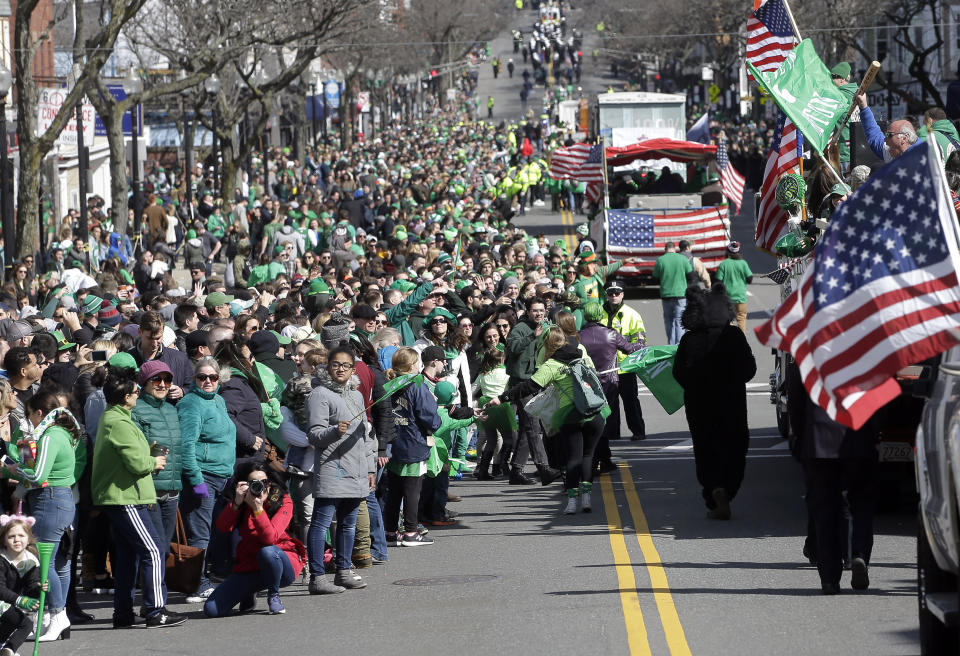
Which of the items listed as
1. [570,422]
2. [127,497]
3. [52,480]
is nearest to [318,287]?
[570,422]

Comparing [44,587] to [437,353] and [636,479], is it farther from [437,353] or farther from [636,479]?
[636,479]

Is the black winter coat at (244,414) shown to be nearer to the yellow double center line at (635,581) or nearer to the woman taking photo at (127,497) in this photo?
the woman taking photo at (127,497)

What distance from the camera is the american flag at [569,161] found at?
118ft

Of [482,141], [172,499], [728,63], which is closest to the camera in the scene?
[172,499]

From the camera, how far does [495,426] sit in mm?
15547

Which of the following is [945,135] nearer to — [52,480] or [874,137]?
[874,137]

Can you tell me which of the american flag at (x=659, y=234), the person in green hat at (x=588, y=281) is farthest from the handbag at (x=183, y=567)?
the american flag at (x=659, y=234)

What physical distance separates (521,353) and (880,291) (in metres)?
8.04

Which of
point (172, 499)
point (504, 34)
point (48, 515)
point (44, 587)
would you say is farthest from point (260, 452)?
point (504, 34)

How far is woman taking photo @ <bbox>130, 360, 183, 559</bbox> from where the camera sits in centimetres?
1032

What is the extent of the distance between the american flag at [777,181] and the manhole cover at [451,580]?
533cm

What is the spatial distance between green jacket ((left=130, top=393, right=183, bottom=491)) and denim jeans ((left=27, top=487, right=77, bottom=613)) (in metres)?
0.60

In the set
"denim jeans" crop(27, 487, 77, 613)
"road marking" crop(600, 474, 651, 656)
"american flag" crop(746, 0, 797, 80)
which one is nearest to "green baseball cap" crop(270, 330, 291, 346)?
"road marking" crop(600, 474, 651, 656)

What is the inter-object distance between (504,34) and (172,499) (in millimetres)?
160533
